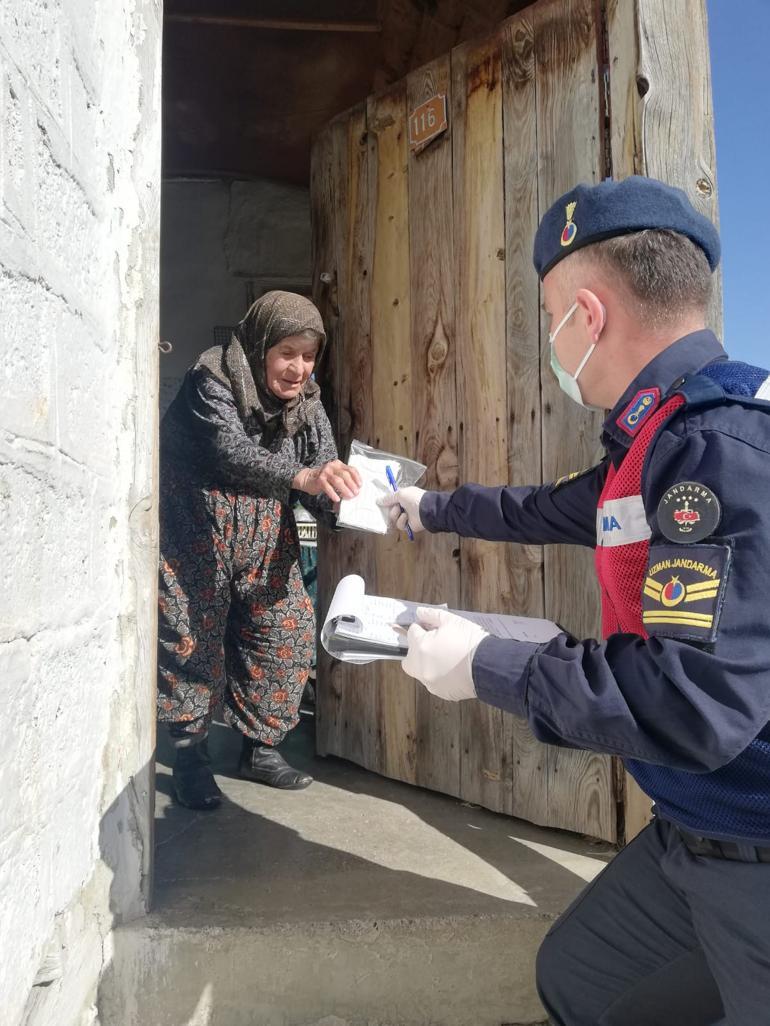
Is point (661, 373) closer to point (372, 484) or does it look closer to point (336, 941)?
point (372, 484)

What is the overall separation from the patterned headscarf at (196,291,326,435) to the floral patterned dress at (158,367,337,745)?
1.6 inches

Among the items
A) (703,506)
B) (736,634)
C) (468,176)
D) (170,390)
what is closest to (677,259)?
(703,506)

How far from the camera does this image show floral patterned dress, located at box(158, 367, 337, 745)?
2.44 meters

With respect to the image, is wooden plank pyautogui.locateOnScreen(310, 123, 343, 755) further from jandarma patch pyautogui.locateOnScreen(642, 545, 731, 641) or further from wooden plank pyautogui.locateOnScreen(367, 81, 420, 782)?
jandarma patch pyautogui.locateOnScreen(642, 545, 731, 641)

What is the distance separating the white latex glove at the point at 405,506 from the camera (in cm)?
203

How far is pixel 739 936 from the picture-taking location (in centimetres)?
115

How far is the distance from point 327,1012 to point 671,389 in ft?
4.99

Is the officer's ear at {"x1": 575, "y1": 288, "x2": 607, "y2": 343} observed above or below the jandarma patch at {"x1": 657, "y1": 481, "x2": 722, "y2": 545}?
above

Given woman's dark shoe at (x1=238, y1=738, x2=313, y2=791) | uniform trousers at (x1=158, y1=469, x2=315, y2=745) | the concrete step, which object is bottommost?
the concrete step

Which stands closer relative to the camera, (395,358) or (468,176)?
(468,176)

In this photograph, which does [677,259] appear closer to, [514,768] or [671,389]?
[671,389]

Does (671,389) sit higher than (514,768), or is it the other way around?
(671,389)

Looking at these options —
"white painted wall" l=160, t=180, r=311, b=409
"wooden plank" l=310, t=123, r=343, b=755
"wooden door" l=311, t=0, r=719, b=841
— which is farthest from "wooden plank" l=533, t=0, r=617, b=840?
"white painted wall" l=160, t=180, r=311, b=409

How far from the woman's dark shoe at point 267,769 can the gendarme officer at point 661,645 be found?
1263 mm
